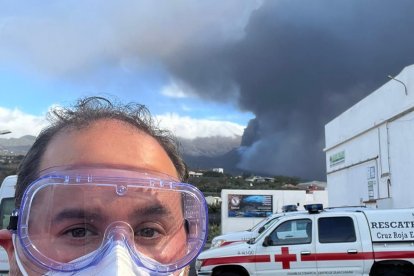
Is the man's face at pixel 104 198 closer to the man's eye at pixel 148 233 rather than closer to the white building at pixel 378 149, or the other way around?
the man's eye at pixel 148 233

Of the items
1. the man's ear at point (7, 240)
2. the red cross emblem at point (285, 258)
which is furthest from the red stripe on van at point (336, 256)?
the man's ear at point (7, 240)

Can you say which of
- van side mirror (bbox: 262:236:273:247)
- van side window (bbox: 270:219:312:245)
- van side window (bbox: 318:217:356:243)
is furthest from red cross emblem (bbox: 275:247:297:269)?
van side window (bbox: 318:217:356:243)

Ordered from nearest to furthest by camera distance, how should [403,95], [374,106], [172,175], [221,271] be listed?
[172,175]
[221,271]
[403,95]
[374,106]

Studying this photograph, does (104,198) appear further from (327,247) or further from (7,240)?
(327,247)

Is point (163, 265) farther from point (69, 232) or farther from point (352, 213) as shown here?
point (352, 213)

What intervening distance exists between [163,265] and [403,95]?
2226 centimetres

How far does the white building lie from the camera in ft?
71.8

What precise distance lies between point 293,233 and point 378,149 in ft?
50.0

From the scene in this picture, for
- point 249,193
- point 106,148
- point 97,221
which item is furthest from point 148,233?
point 249,193

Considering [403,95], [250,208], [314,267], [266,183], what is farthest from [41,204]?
[266,183]

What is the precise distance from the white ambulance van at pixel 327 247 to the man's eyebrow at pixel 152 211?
9710mm

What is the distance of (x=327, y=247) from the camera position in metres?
11.3

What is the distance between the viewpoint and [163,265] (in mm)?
1931

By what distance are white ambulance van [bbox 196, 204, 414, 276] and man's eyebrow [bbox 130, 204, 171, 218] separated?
9.71 metres
